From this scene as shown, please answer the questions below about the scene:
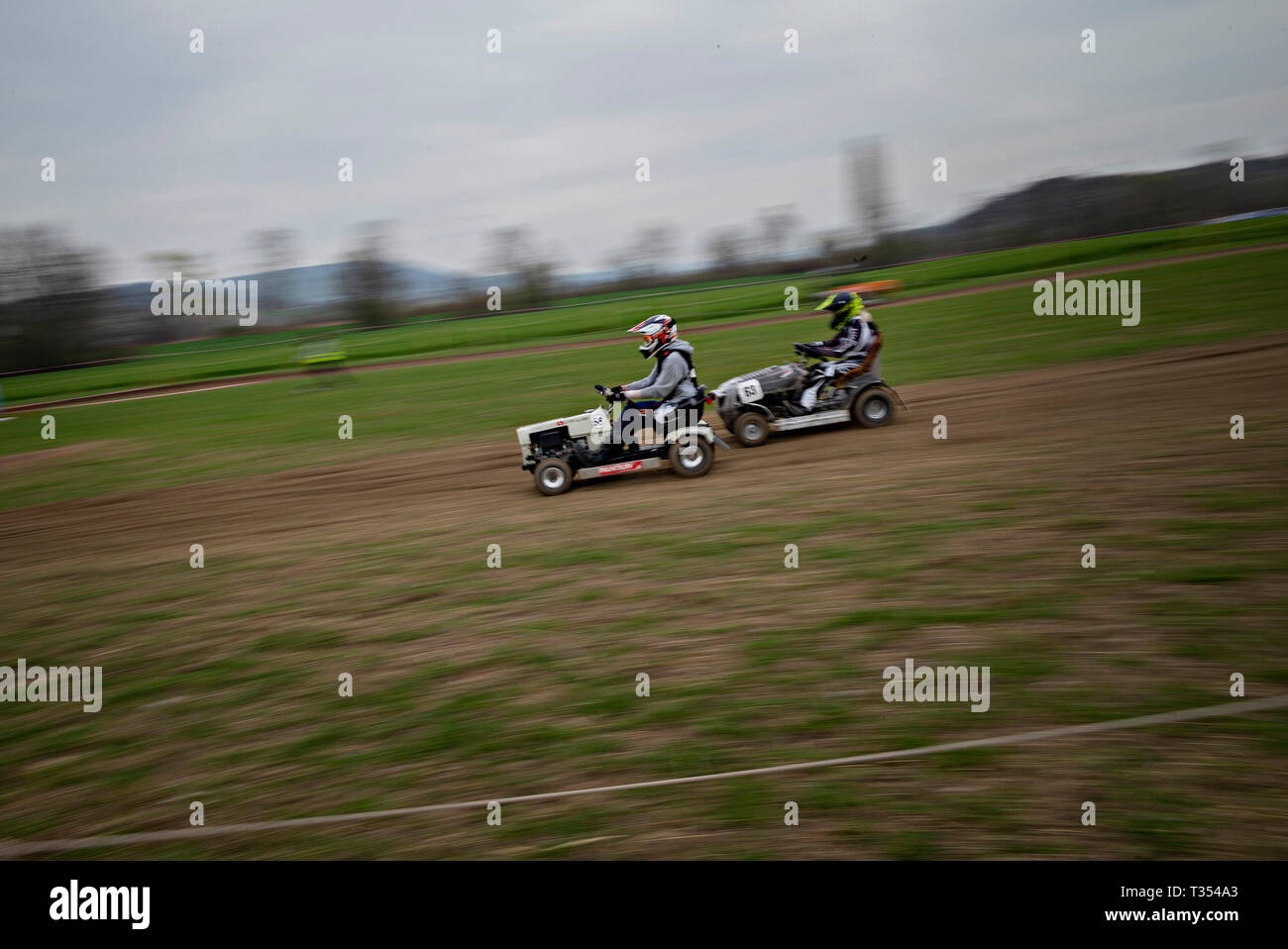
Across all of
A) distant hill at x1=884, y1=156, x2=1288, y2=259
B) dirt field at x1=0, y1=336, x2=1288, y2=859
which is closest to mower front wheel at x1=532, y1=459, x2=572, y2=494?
dirt field at x1=0, y1=336, x2=1288, y2=859

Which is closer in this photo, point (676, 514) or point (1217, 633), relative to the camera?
point (1217, 633)

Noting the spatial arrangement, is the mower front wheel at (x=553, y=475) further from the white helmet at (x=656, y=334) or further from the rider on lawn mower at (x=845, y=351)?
the rider on lawn mower at (x=845, y=351)

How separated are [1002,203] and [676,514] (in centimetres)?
4404

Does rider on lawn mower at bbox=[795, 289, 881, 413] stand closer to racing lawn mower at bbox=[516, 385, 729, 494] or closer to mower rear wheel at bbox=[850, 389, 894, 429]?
mower rear wheel at bbox=[850, 389, 894, 429]

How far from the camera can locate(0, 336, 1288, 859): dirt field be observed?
3.62 meters

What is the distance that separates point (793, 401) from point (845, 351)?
42.6 inches

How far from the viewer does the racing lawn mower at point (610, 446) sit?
9945mm

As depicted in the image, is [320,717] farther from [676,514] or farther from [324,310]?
[324,310]

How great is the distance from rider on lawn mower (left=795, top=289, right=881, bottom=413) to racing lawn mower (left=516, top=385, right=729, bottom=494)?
2341 mm

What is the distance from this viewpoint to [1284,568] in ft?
17.3

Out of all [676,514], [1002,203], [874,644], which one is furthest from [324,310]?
[874,644]

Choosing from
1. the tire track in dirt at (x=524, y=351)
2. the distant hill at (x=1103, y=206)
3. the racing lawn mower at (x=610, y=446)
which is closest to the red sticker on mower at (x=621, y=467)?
the racing lawn mower at (x=610, y=446)

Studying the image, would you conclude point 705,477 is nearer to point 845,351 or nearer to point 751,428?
point 751,428

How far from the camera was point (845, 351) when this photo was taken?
11680 millimetres
